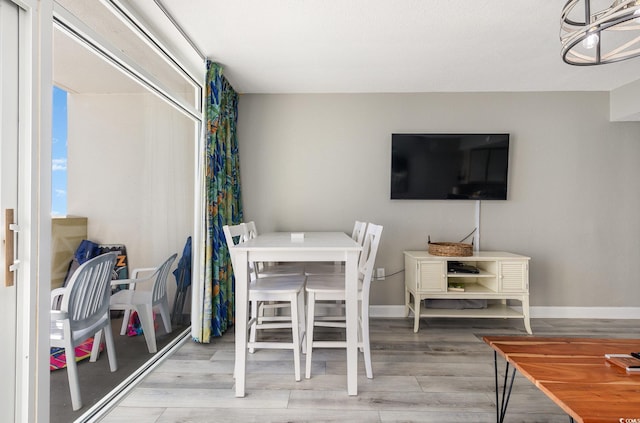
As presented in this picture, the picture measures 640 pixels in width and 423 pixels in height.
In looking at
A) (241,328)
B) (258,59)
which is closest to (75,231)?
(241,328)

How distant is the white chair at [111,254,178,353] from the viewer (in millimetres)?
1906

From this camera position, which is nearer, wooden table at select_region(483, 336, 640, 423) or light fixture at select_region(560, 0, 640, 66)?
wooden table at select_region(483, 336, 640, 423)

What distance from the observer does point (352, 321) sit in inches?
75.7

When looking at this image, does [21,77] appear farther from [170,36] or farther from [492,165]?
[492,165]

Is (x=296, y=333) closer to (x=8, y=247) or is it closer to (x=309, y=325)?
(x=309, y=325)

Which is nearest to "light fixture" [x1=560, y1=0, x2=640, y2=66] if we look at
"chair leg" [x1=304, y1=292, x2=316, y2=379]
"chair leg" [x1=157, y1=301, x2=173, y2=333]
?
"chair leg" [x1=304, y1=292, x2=316, y2=379]

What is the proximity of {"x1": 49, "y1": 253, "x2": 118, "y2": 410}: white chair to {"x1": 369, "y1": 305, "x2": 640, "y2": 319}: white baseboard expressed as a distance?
2403mm

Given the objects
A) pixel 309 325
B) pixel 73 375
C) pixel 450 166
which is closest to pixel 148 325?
pixel 73 375

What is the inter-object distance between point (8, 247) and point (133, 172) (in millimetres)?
850

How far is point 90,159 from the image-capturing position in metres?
1.61

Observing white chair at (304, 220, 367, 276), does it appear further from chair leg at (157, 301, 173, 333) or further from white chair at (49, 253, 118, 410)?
white chair at (49, 253, 118, 410)

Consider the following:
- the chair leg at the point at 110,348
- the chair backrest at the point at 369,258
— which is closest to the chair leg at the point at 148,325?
the chair leg at the point at 110,348

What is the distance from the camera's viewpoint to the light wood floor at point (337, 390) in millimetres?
1736

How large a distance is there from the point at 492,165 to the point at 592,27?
7.15ft
